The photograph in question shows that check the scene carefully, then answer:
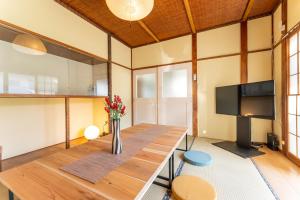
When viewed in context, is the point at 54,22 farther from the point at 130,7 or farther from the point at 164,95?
the point at 164,95

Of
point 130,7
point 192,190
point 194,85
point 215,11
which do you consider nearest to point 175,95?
point 194,85

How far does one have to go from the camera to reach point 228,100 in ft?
9.05

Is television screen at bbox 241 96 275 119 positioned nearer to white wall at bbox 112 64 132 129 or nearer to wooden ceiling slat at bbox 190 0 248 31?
wooden ceiling slat at bbox 190 0 248 31

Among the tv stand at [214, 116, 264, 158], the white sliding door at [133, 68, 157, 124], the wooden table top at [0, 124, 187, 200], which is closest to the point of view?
the wooden table top at [0, 124, 187, 200]

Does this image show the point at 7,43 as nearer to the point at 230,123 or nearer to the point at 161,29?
the point at 161,29

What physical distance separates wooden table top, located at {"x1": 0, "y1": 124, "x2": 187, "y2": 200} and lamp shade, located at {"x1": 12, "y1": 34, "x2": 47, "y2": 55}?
1.79 meters

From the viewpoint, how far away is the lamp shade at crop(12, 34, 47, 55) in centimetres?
184

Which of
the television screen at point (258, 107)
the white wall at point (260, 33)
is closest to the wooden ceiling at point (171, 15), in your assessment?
the white wall at point (260, 33)

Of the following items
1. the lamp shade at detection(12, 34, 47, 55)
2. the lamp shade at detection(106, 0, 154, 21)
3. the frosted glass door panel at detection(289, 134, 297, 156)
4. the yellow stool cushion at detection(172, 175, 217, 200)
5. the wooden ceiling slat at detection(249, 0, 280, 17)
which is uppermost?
the wooden ceiling slat at detection(249, 0, 280, 17)

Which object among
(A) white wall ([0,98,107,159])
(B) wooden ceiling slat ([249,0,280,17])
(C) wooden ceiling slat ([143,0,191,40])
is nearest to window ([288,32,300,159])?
(B) wooden ceiling slat ([249,0,280,17])

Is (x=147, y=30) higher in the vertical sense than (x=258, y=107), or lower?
higher

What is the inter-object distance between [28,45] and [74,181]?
2253 mm

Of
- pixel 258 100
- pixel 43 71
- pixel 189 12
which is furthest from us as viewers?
pixel 189 12

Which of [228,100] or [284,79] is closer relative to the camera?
[284,79]
